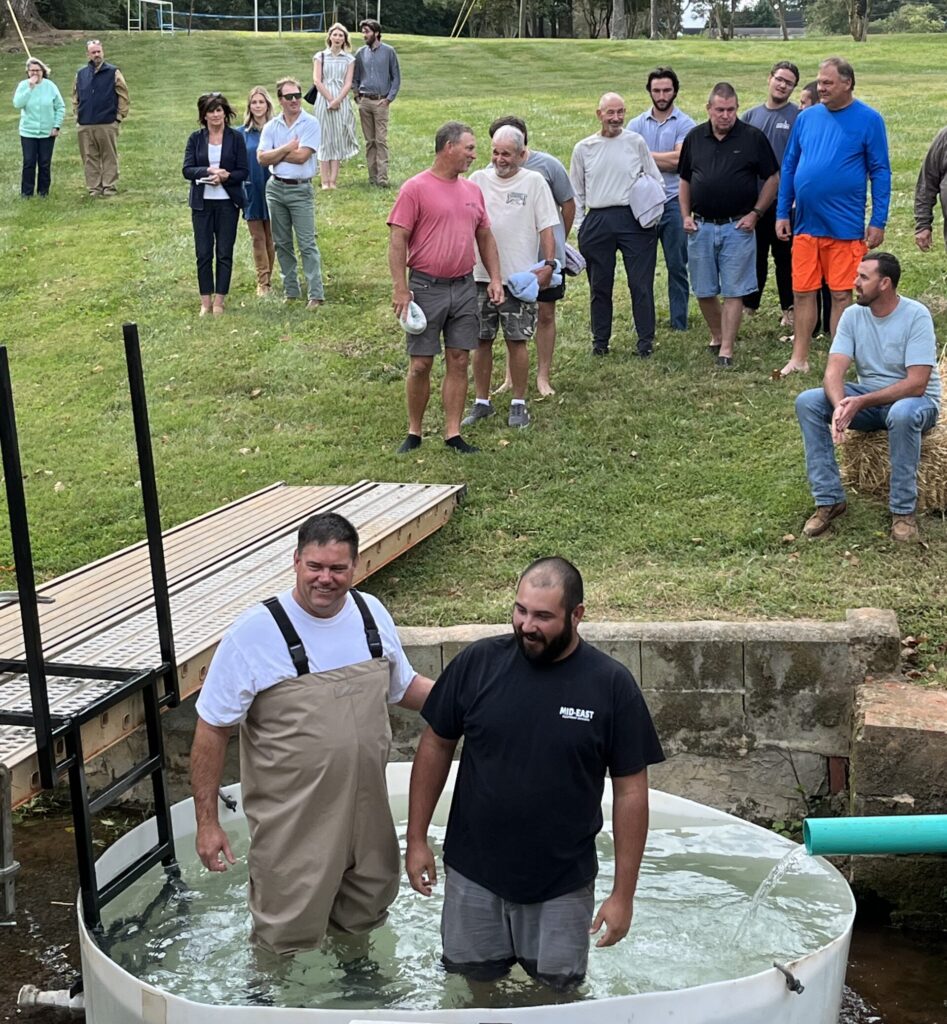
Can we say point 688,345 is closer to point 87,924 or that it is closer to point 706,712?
point 706,712

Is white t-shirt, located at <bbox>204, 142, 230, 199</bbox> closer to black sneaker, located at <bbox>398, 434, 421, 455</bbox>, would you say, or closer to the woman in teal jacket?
black sneaker, located at <bbox>398, 434, 421, 455</bbox>

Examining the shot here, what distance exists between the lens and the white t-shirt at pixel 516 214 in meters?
9.87

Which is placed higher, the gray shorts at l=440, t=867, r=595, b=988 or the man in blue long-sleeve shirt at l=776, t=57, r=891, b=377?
the man in blue long-sleeve shirt at l=776, t=57, r=891, b=377

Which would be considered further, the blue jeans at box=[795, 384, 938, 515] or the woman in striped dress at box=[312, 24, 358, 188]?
the woman in striped dress at box=[312, 24, 358, 188]

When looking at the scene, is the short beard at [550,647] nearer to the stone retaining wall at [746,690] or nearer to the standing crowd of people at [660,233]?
the stone retaining wall at [746,690]

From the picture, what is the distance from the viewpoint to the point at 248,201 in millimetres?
13531

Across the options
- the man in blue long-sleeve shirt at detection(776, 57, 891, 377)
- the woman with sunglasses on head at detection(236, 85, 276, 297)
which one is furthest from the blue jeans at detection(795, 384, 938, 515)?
the woman with sunglasses on head at detection(236, 85, 276, 297)

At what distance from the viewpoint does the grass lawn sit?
312 inches

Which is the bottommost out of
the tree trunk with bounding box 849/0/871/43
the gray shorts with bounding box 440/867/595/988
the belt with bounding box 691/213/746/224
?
the gray shorts with bounding box 440/867/595/988

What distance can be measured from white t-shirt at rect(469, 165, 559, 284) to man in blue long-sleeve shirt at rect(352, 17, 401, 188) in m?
8.35

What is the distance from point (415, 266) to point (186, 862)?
15.3 feet

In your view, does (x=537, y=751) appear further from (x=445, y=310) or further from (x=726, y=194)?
(x=726, y=194)

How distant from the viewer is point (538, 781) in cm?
443

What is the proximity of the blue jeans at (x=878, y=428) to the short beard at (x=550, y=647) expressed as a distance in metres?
4.06
